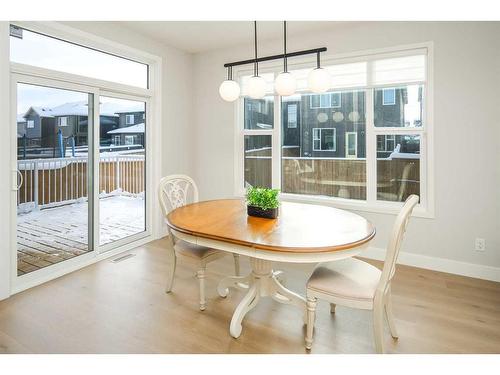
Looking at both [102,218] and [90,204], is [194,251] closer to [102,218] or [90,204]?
[90,204]

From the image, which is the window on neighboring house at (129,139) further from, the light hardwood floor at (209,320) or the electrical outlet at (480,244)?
the electrical outlet at (480,244)

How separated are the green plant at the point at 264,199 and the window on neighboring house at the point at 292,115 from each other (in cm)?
187

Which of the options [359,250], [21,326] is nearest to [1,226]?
[21,326]

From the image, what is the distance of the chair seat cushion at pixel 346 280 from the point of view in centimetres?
185

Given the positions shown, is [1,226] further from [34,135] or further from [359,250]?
[359,250]

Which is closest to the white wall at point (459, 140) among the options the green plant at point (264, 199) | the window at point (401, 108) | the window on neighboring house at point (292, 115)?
the window at point (401, 108)

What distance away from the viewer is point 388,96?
3479mm

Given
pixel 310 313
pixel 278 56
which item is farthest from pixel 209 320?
pixel 278 56

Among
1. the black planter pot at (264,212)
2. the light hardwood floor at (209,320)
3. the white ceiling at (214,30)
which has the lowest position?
the light hardwood floor at (209,320)

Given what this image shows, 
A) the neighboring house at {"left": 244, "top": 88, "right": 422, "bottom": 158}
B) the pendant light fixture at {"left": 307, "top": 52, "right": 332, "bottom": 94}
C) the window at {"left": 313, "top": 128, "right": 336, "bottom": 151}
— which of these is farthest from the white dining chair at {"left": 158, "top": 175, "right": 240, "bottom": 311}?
the window at {"left": 313, "top": 128, "right": 336, "bottom": 151}

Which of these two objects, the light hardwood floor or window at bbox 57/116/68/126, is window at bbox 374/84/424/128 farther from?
window at bbox 57/116/68/126

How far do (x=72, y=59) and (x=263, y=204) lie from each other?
2.47m
